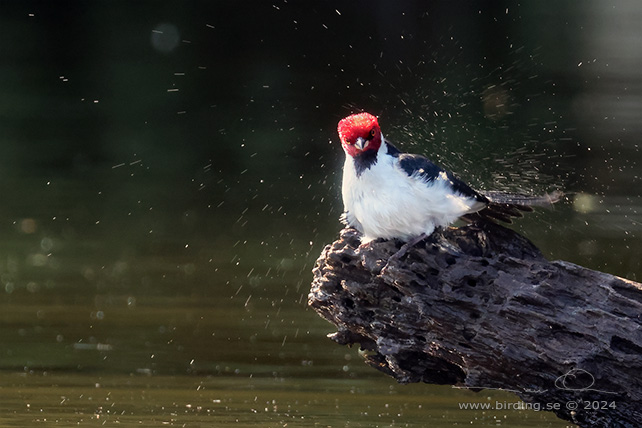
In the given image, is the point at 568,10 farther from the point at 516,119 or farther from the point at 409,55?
the point at 516,119

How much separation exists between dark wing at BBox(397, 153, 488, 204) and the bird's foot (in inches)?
8.5

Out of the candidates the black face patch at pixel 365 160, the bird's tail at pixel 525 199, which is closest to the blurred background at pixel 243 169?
the bird's tail at pixel 525 199

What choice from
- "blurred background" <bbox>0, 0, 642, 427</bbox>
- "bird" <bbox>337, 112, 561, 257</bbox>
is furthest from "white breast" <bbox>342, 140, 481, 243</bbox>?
"blurred background" <bbox>0, 0, 642, 427</bbox>

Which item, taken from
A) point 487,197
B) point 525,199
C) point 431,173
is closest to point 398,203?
point 431,173

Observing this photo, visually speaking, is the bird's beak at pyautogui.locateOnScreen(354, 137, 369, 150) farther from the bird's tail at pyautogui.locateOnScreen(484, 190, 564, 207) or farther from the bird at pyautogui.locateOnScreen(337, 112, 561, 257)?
the bird's tail at pyautogui.locateOnScreen(484, 190, 564, 207)

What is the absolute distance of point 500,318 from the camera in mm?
3473

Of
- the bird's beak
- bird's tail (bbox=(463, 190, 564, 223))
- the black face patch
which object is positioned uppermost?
the bird's beak

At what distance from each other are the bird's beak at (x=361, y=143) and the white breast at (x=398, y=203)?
88mm

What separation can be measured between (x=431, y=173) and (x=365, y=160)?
230mm

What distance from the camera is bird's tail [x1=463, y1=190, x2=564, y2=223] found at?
3.74 meters

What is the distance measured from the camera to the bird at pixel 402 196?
370 cm

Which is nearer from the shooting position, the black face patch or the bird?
the bird

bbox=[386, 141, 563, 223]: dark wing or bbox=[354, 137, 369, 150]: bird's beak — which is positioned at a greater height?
bbox=[354, 137, 369, 150]: bird's beak

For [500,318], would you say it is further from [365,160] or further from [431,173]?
[365,160]
